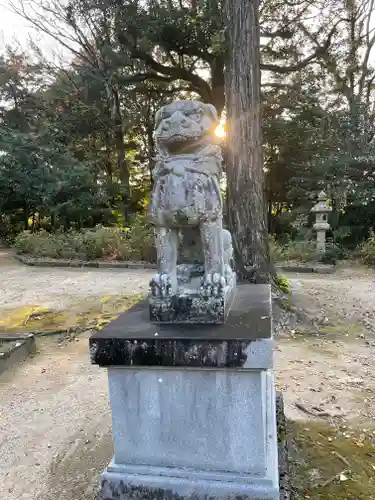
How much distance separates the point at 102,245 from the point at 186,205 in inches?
338

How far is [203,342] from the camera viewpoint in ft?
4.93

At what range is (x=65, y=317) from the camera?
5195 millimetres

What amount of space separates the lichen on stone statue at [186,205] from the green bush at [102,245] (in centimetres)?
754

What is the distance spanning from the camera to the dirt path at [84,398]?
85.6 inches

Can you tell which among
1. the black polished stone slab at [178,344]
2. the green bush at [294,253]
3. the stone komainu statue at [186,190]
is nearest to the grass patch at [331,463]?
the black polished stone slab at [178,344]

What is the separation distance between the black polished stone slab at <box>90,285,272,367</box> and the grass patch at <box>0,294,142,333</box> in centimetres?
323

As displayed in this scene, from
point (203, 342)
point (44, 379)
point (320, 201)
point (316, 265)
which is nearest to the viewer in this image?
point (203, 342)

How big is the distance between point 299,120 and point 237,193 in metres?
7.84

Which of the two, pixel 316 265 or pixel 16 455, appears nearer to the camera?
pixel 16 455

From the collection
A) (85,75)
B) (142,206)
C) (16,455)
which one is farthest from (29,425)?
(85,75)

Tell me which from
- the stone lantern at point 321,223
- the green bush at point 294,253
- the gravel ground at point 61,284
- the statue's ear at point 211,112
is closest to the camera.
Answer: the statue's ear at point 211,112

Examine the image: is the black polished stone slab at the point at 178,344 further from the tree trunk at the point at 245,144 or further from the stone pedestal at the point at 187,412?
the tree trunk at the point at 245,144

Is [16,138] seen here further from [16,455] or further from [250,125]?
[16,455]

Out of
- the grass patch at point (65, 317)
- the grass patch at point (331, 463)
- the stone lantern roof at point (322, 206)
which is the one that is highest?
the stone lantern roof at point (322, 206)
